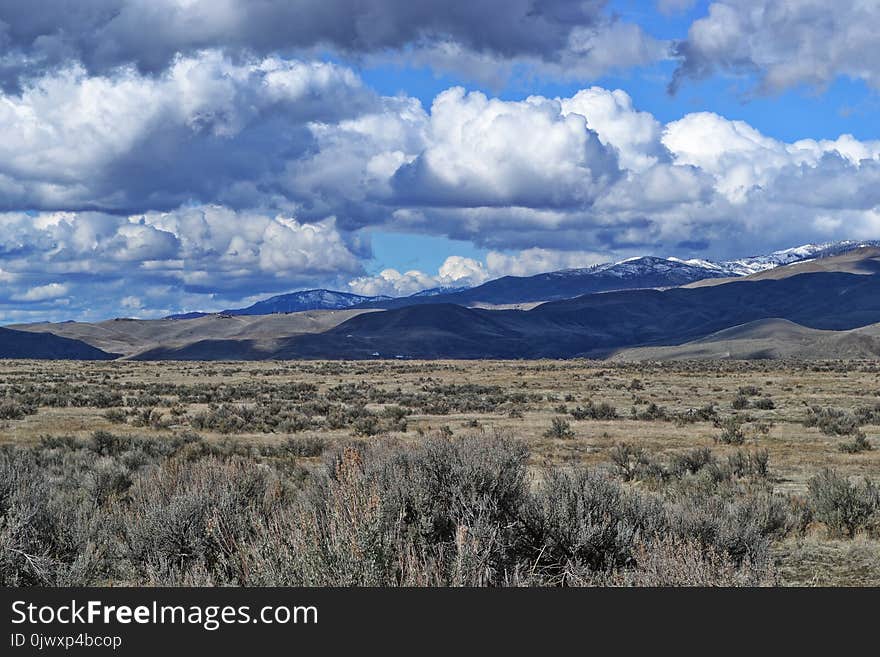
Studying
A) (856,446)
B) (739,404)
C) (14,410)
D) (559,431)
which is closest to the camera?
(856,446)

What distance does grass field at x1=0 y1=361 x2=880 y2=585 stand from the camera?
12133 millimetres

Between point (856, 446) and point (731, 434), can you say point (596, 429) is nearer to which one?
point (731, 434)

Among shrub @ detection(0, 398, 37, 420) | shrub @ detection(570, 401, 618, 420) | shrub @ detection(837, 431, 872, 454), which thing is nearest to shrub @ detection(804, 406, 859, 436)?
shrub @ detection(837, 431, 872, 454)

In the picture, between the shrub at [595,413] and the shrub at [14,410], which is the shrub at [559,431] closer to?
the shrub at [595,413]

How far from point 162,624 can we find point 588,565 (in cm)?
487

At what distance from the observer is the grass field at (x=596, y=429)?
12.1 metres

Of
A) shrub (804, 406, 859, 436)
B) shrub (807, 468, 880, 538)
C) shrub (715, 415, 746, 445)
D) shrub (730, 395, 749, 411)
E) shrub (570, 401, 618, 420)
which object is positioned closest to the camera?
shrub (807, 468, 880, 538)

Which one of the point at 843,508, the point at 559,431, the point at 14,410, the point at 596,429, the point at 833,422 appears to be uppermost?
the point at 14,410

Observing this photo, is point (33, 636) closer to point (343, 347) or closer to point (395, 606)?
point (395, 606)

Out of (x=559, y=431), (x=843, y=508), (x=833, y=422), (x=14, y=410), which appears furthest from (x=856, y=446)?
(x=14, y=410)

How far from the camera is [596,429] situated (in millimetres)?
32688

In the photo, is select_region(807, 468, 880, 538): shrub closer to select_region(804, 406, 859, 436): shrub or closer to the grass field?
the grass field

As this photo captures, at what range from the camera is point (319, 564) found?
21.2ft

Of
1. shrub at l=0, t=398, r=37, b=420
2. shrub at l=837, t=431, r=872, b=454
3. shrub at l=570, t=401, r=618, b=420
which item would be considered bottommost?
shrub at l=837, t=431, r=872, b=454
